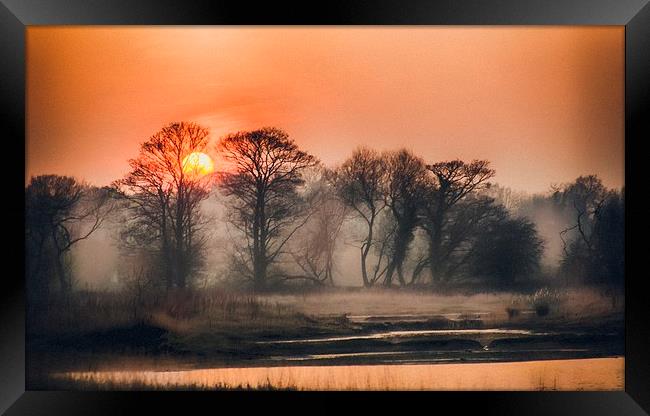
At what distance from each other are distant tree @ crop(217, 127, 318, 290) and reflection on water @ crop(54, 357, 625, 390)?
677 millimetres

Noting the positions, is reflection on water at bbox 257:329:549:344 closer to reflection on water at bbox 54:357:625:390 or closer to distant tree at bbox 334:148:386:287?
reflection on water at bbox 54:357:625:390

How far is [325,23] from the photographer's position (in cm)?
507

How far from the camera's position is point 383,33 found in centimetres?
514

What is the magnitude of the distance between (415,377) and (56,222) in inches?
110

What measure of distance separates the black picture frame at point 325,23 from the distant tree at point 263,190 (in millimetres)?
852

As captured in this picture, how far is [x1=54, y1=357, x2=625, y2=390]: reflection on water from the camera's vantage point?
5.09m

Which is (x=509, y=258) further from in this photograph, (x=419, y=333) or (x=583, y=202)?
(x=419, y=333)

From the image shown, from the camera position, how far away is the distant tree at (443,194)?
200 inches

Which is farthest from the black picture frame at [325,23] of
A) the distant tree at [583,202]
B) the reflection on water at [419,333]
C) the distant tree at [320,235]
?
the distant tree at [320,235]

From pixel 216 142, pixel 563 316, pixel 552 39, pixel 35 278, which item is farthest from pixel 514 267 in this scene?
pixel 35 278

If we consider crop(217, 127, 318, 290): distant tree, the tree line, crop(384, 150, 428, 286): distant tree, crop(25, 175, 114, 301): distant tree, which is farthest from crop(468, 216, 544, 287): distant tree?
crop(25, 175, 114, 301): distant tree

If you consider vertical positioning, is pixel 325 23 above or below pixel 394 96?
above

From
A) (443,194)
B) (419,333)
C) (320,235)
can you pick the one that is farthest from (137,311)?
(443,194)

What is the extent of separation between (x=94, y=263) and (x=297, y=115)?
1801mm
